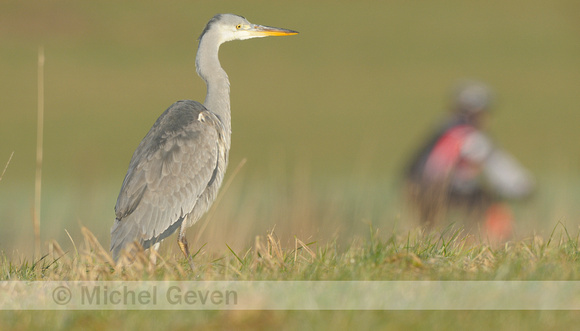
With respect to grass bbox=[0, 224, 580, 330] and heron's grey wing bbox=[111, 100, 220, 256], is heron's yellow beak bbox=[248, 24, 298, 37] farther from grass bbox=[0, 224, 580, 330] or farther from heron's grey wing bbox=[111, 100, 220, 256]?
grass bbox=[0, 224, 580, 330]

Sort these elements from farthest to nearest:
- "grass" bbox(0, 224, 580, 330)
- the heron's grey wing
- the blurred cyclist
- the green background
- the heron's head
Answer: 1. the green background
2. the blurred cyclist
3. the heron's head
4. the heron's grey wing
5. "grass" bbox(0, 224, 580, 330)

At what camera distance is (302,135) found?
74.4 feet

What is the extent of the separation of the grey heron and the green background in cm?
166

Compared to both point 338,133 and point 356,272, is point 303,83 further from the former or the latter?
point 356,272

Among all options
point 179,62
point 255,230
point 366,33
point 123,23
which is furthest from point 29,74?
point 255,230

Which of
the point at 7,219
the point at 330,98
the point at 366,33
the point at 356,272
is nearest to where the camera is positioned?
the point at 356,272

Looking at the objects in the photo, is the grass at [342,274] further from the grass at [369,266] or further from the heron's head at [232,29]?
the heron's head at [232,29]

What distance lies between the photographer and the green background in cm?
1283

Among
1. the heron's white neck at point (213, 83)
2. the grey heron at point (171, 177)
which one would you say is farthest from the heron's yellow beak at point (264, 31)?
the grey heron at point (171, 177)

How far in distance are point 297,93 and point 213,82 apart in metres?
20.7

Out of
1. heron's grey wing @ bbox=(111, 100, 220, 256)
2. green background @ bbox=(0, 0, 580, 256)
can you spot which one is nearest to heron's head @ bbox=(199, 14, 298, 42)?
heron's grey wing @ bbox=(111, 100, 220, 256)

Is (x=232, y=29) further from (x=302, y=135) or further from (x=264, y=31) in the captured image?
(x=302, y=135)

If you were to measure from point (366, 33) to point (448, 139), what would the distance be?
989 inches

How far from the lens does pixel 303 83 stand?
28.5m
